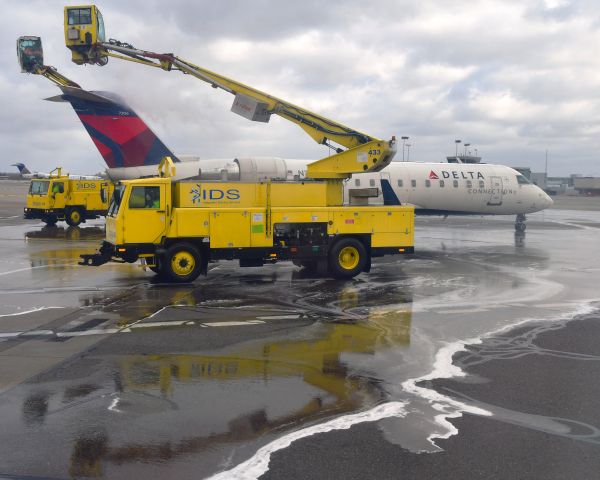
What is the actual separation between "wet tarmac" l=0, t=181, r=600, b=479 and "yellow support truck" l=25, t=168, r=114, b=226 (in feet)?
66.9

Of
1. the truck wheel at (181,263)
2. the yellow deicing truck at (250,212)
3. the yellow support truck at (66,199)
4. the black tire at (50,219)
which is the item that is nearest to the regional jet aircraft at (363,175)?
the yellow deicing truck at (250,212)

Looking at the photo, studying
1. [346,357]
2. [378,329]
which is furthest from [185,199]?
[346,357]

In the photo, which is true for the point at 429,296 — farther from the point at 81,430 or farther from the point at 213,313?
the point at 81,430

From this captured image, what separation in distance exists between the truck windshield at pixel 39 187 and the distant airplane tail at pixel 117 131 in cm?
962

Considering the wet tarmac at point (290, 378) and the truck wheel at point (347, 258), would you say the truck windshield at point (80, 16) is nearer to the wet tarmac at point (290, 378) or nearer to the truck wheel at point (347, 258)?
the wet tarmac at point (290, 378)

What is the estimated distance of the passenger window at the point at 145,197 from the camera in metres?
16.3

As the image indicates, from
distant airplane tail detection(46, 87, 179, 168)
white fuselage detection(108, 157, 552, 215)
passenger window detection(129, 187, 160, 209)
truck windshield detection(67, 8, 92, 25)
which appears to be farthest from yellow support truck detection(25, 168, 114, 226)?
passenger window detection(129, 187, 160, 209)

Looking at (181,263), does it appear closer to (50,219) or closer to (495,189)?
(495,189)

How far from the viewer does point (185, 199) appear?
54.4 feet

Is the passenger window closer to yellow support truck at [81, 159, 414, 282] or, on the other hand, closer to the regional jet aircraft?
yellow support truck at [81, 159, 414, 282]

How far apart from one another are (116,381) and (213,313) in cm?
458

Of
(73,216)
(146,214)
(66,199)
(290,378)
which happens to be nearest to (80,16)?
(146,214)

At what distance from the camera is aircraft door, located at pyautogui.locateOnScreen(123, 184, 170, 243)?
16.2 metres

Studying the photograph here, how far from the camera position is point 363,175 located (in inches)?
1079
